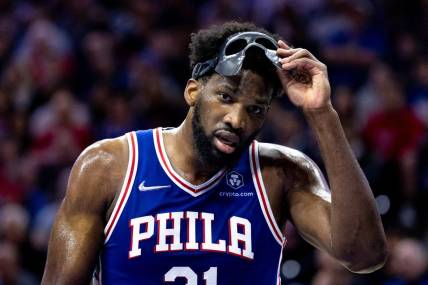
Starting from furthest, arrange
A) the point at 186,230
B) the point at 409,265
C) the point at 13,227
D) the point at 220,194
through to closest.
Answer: the point at 13,227 → the point at 409,265 → the point at 220,194 → the point at 186,230

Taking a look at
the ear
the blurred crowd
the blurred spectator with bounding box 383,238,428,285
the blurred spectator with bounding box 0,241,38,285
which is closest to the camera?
the ear

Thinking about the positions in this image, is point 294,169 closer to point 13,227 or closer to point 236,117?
point 236,117

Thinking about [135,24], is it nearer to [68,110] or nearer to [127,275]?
[68,110]

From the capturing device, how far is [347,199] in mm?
3391

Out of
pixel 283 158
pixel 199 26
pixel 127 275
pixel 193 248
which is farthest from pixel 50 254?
pixel 199 26

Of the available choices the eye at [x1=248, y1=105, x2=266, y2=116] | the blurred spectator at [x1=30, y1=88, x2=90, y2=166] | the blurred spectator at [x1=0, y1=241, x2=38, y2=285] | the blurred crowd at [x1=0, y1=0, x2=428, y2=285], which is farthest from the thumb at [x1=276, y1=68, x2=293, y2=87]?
the blurred spectator at [x1=30, y1=88, x2=90, y2=166]

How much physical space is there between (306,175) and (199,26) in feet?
20.0

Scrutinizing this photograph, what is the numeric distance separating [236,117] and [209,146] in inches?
7.7

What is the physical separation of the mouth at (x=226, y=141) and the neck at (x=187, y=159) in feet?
0.68

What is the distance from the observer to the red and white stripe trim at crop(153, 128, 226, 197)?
3695 mm

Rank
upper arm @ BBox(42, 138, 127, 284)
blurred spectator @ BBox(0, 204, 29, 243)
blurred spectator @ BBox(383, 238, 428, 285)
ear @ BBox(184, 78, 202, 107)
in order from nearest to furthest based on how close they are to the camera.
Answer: upper arm @ BBox(42, 138, 127, 284), ear @ BBox(184, 78, 202, 107), blurred spectator @ BBox(383, 238, 428, 285), blurred spectator @ BBox(0, 204, 29, 243)

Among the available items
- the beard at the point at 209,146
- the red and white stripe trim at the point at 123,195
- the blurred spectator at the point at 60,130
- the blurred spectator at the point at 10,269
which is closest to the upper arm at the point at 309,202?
the beard at the point at 209,146

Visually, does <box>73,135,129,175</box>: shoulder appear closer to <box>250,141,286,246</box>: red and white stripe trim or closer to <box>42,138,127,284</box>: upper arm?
<box>42,138,127,284</box>: upper arm

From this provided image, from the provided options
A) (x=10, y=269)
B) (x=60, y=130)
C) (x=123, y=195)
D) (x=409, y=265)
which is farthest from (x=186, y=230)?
(x=60, y=130)
